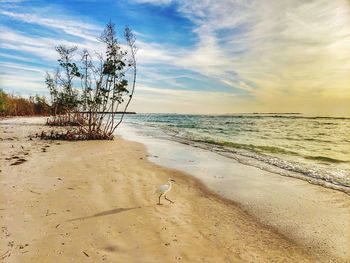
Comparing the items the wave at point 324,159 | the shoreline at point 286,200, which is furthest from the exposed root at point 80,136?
the wave at point 324,159

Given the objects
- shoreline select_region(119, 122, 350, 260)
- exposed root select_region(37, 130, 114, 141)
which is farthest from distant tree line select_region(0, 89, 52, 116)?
shoreline select_region(119, 122, 350, 260)

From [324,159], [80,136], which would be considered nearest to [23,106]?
[80,136]

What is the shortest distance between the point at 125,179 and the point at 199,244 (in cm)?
411

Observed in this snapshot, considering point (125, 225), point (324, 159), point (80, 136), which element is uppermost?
point (324, 159)

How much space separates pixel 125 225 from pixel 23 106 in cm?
5476

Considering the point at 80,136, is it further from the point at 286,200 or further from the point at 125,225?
the point at 125,225

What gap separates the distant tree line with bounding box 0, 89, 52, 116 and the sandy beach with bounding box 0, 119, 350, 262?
132 ft

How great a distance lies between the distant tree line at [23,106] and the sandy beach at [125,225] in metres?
40.3

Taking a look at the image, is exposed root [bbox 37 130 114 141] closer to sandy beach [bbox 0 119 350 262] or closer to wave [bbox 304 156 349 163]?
sandy beach [bbox 0 119 350 262]

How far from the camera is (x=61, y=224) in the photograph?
4.93 metres

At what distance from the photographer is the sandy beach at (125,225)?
4.14 m

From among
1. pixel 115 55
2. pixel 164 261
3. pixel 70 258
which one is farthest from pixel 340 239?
pixel 115 55

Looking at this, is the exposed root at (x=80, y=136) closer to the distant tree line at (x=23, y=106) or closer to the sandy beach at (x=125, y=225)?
the sandy beach at (x=125, y=225)

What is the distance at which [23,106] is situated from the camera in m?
53.1
